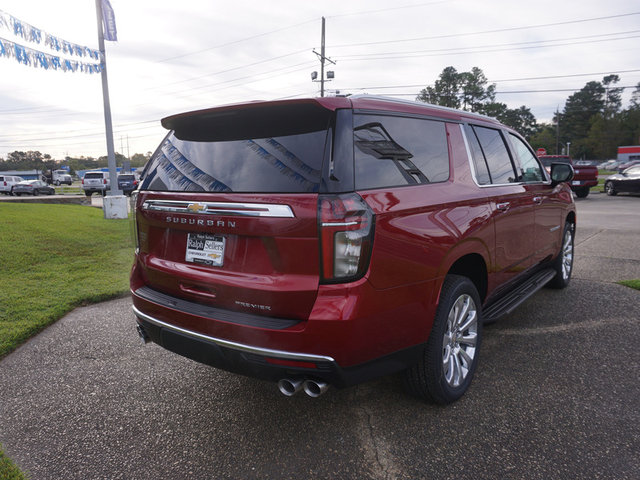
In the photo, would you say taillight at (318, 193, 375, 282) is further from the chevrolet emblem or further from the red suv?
the chevrolet emblem

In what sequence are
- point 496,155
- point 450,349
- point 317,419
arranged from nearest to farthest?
point 317,419 → point 450,349 → point 496,155

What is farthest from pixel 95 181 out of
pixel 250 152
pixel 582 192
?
pixel 250 152

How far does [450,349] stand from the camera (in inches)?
113

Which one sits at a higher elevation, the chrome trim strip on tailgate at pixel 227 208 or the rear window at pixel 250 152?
the rear window at pixel 250 152

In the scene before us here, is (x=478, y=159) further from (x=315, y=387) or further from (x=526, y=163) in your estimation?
(x=315, y=387)

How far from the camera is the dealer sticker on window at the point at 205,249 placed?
2373 mm

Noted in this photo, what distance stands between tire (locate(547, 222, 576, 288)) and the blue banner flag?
12.4 metres

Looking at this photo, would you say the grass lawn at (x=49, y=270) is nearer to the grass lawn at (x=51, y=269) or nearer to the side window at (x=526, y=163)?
the grass lawn at (x=51, y=269)

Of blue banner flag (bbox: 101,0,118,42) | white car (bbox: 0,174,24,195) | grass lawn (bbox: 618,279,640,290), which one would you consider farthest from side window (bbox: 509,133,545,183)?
white car (bbox: 0,174,24,195)

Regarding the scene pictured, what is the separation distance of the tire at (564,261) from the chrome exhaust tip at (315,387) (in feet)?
12.5

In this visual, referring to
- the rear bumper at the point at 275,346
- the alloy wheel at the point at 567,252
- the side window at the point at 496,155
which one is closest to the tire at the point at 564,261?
the alloy wheel at the point at 567,252

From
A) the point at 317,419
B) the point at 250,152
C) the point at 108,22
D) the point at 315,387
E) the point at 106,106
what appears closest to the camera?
the point at 315,387

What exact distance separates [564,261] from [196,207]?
15.0 ft

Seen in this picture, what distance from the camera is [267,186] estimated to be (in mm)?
2232
